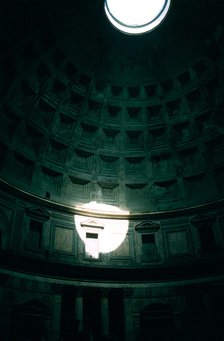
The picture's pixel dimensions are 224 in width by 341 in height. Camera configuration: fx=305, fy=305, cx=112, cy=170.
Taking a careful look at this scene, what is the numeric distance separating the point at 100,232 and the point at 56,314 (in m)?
5.60

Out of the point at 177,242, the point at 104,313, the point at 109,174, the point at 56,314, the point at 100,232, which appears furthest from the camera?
the point at 109,174

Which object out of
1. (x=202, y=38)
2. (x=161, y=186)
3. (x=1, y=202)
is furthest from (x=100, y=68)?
(x=1, y=202)

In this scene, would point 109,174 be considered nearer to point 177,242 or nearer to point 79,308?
point 177,242

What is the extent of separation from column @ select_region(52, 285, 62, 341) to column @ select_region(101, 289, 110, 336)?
236 cm

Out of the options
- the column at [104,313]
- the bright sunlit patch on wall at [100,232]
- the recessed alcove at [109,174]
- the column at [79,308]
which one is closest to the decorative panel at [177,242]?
the recessed alcove at [109,174]

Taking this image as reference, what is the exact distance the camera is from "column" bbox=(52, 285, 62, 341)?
1499 cm

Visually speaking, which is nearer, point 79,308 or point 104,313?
point 79,308

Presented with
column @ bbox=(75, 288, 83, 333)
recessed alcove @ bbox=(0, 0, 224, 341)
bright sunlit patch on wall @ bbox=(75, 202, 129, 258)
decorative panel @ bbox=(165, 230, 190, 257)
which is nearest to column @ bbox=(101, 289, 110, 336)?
recessed alcove @ bbox=(0, 0, 224, 341)

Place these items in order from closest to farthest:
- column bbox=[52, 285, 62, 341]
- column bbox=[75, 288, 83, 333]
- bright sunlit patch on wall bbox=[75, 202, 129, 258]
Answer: column bbox=[52, 285, 62, 341]
column bbox=[75, 288, 83, 333]
bright sunlit patch on wall bbox=[75, 202, 129, 258]

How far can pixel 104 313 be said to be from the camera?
16.6 m

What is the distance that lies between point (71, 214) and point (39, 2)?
12.7 meters

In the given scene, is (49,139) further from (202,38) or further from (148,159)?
(202,38)

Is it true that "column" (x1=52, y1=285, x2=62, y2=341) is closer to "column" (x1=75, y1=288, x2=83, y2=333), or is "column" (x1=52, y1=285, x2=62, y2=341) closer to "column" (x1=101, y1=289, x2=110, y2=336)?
A: "column" (x1=75, y1=288, x2=83, y2=333)

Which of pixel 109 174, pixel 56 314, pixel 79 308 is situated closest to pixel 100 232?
pixel 109 174
